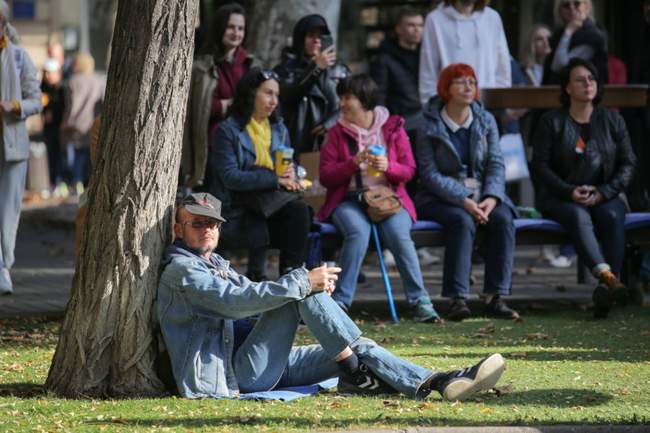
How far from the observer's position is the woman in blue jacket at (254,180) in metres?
11.0

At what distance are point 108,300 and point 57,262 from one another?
302 inches

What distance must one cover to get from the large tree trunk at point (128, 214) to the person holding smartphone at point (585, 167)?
456 centimetres

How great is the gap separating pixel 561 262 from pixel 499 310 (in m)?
3.59

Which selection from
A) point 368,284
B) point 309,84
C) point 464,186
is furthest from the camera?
point 368,284

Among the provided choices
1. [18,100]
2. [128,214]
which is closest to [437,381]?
[128,214]

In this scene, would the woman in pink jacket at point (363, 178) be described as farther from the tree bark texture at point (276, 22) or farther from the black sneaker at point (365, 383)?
the tree bark texture at point (276, 22)

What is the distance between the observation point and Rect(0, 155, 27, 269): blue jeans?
39.4ft

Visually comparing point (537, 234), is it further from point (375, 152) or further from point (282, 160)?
point (282, 160)

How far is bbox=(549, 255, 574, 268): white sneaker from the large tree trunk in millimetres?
7277

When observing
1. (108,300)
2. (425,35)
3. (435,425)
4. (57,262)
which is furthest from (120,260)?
(57,262)

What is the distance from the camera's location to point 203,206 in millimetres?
7789

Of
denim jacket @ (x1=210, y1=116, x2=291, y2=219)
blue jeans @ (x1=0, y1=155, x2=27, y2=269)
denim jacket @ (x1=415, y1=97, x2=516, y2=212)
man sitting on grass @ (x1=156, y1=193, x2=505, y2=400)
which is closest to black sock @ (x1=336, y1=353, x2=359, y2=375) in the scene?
man sitting on grass @ (x1=156, y1=193, x2=505, y2=400)

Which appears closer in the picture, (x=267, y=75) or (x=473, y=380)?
(x=473, y=380)

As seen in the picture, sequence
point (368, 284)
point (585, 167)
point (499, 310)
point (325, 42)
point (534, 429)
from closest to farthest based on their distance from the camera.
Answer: point (534, 429) < point (499, 310) < point (585, 167) < point (325, 42) < point (368, 284)
